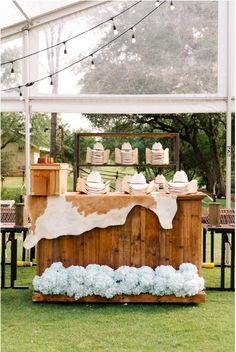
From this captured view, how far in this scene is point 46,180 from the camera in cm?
508

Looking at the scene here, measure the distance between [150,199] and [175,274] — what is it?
67 centimetres

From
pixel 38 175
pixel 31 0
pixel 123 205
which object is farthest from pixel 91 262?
pixel 31 0

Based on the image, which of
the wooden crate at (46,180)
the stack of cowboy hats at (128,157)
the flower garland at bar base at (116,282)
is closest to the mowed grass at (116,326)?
the flower garland at bar base at (116,282)

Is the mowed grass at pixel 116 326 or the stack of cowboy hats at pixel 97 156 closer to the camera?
the mowed grass at pixel 116 326

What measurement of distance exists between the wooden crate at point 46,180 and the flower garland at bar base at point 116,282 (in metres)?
0.69

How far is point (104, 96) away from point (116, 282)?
280 cm

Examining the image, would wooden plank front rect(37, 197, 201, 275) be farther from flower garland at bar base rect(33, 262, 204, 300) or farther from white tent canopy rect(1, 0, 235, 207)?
white tent canopy rect(1, 0, 235, 207)

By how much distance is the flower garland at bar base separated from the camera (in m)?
4.94

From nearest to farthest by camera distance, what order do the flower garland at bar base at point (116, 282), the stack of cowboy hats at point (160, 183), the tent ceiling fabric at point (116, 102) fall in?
1. the flower garland at bar base at point (116, 282)
2. the stack of cowboy hats at point (160, 183)
3. the tent ceiling fabric at point (116, 102)

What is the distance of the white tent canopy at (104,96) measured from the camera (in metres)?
7.04

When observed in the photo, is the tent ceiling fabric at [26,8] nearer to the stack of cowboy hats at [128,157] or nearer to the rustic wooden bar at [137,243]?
the stack of cowboy hats at [128,157]

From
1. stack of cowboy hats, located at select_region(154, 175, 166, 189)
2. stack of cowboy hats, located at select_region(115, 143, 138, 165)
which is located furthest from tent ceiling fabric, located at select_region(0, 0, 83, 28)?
stack of cowboy hats, located at select_region(154, 175, 166, 189)

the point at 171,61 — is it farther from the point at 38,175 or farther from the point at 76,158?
the point at 38,175

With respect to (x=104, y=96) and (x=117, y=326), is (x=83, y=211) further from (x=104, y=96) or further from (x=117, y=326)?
(x=104, y=96)
